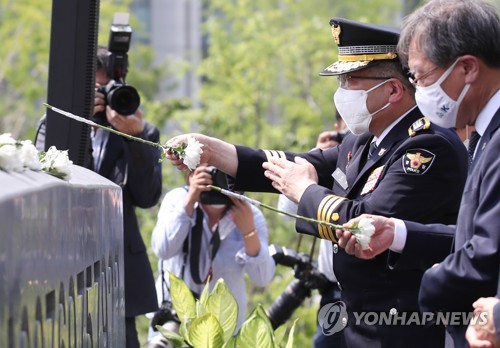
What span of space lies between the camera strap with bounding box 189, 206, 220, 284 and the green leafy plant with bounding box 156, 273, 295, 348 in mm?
1222

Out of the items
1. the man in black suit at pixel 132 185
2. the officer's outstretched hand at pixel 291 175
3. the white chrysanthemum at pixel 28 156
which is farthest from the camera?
the man in black suit at pixel 132 185

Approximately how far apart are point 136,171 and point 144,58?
1021 inches

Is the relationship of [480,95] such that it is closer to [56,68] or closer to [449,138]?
[449,138]

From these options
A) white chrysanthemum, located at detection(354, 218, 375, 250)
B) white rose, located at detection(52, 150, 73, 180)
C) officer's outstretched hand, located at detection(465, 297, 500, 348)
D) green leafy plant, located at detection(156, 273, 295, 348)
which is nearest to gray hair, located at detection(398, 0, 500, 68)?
white chrysanthemum, located at detection(354, 218, 375, 250)

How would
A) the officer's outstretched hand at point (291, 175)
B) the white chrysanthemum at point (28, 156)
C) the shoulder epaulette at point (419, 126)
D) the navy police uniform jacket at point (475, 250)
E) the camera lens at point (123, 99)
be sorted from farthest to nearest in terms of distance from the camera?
the camera lens at point (123, 99), the officer's outstretched hand at point (291, 175), the shoulder epaulette at point (419, 126), the navy police uniform jacket at point (475, 250), the white chrysanthemum at point (28, 156)

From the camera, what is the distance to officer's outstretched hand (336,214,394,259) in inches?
131

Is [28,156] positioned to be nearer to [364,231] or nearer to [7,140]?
[7,140]

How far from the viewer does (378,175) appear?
3746mm

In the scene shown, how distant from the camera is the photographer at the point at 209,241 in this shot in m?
5.75

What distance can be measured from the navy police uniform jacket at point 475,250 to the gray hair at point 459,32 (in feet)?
0.68

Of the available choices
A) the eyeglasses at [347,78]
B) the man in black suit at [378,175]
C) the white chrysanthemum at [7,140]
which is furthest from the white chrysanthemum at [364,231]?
the white chrysanthemum at [7,140]

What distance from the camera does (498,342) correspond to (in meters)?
2.62

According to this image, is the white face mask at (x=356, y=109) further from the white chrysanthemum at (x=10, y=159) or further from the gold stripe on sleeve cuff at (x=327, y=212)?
the white chrysanthemum at (x=10, y=159)

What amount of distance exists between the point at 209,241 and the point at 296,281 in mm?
818
